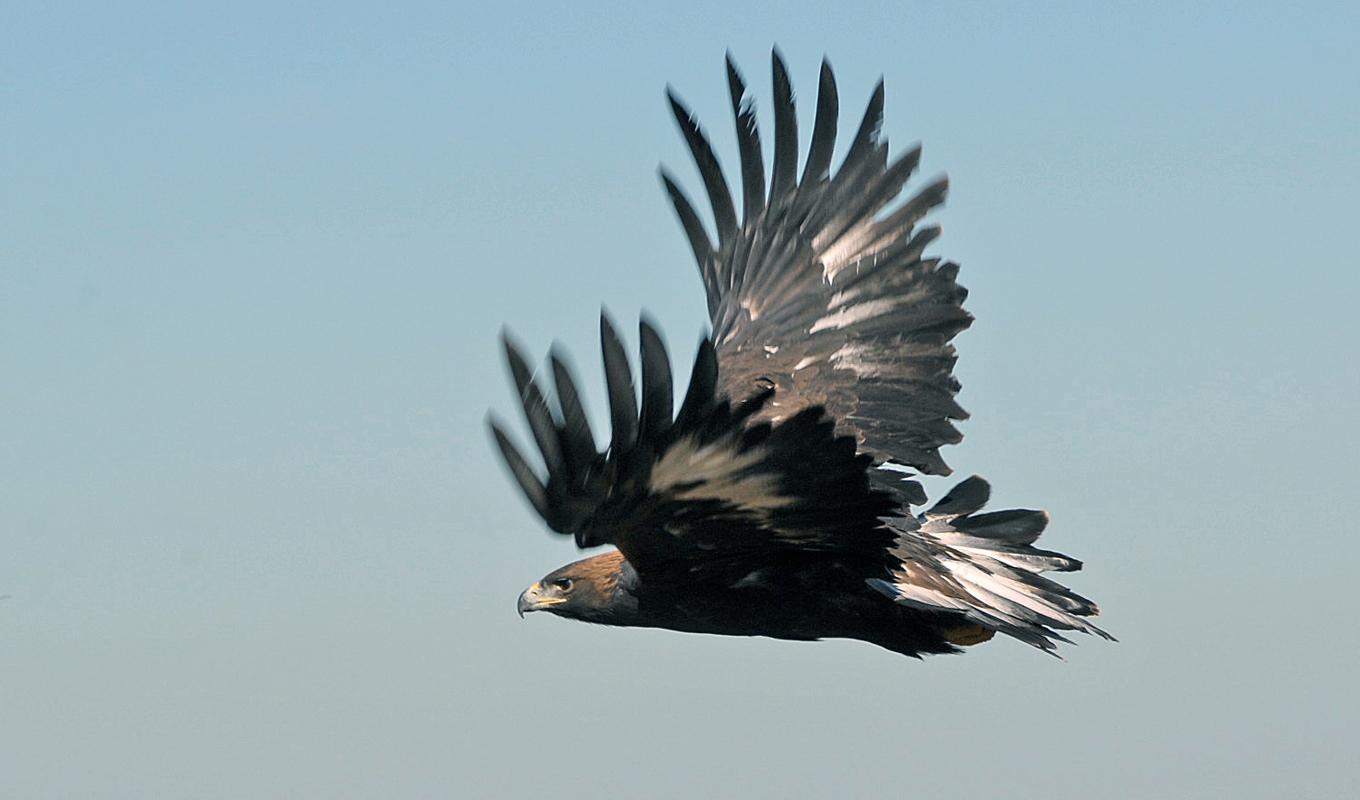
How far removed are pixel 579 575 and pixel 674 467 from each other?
4.98ft

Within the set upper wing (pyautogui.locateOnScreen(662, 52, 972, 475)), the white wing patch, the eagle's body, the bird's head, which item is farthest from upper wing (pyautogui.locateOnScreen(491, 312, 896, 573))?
upper wing (pyautogui.locateOnScreen(662, 52, 972, 475))

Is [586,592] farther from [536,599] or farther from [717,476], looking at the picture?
[717,476]

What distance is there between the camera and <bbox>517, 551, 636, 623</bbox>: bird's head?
8.02 metres

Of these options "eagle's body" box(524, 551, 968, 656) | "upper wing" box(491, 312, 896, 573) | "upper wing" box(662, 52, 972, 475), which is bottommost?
"eagle's body" box(524, 551, 968, 656)

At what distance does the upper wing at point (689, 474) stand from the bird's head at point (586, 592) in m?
0.42

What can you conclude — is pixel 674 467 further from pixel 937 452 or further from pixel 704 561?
pixel 937 452

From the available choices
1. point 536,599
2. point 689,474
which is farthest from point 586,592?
point 689,474

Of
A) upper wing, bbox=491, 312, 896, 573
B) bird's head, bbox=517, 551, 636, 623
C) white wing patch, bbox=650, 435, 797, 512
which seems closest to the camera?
upper wing, bbox=491, 312, 896, 573

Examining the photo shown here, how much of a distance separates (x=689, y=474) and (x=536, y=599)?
171cm

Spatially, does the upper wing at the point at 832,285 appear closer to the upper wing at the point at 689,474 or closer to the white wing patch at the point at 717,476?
the upper wing at the point at 689,474

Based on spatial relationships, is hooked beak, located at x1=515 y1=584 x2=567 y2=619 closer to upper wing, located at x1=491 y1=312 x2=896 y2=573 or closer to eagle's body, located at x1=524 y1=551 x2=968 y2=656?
eagle's body, located at x1=524 y1=551 x2=968 y2=656

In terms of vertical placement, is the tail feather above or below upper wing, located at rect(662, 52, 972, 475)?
below

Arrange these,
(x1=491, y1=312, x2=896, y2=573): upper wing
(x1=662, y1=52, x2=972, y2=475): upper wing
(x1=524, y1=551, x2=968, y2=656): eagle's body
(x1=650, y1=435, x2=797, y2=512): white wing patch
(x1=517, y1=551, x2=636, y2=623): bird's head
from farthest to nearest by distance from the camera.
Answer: (x1=662, y1=52, x2=972, y2=475): upper wing, (x1=517, y1=551, x2=636, y2=623): bird's head, (x1=524, y1=551, x2=968, y2=656): eagle's body, (x1=650, y1=435, x2=797, y2=512): white wing patch, (x1=491, y1=312, x2=896, y2=573): upper wing

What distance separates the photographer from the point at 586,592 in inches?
320
